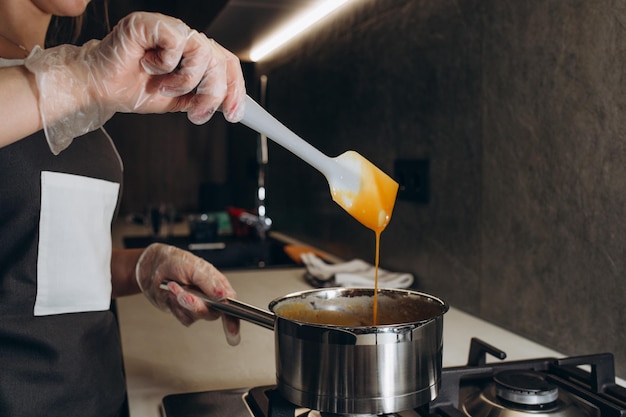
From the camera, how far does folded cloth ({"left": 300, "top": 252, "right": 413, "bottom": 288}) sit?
1.47m

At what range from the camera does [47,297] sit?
91cm

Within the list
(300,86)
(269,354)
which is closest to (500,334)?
(269,354)

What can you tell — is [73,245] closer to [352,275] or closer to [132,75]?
[132,75]

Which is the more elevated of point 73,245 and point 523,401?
point 73,245

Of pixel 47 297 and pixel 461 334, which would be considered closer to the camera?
pixel 47 297

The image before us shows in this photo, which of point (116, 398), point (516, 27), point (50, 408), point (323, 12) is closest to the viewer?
point (50, 408)

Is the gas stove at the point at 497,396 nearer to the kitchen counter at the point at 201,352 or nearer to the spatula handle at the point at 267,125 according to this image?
the kitchen counter at the point at 201,352

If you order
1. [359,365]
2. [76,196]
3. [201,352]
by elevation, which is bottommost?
[201,352]

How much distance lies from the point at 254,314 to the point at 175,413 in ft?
0.54

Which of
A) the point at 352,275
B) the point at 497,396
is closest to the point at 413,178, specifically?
the point at 352,275

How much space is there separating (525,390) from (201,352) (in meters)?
0.59

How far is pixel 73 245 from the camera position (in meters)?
0.96

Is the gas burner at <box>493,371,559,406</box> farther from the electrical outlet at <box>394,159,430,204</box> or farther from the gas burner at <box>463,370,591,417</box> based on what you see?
the electrical outlet at <box>394,159,430,204</box>

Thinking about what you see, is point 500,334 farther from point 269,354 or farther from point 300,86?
point 300,86
